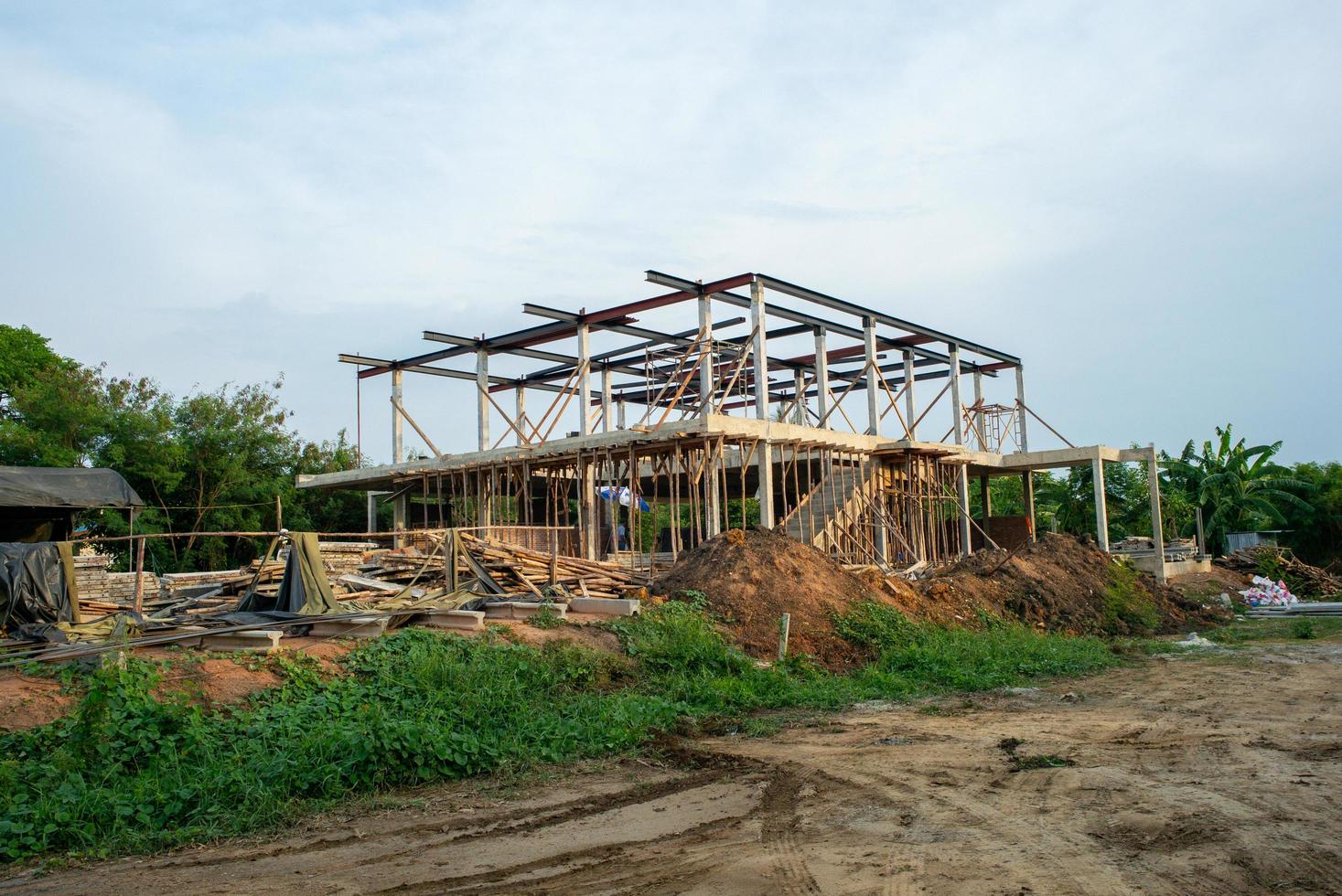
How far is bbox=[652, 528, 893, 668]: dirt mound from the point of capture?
47.9 ft

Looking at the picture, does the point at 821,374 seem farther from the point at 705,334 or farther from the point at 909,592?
the point at 909,592

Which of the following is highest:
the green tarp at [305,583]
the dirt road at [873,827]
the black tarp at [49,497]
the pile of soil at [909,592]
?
the black tarp at [49,497]

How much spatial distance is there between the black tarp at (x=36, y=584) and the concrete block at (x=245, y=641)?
7.01ft

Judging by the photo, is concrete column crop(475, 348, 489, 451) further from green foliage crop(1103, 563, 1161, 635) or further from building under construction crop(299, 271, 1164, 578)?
green foliage crop(1103, 563, 1161, 635)

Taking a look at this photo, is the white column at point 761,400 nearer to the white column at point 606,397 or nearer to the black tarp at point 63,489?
the white column at point 606,397

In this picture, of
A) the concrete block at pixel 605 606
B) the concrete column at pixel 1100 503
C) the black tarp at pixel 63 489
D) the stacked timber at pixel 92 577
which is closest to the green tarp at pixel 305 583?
the concrete block at pixel 605 606

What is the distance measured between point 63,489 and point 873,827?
1837cm

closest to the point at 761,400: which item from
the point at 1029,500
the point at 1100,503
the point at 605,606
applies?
the point at 605,606

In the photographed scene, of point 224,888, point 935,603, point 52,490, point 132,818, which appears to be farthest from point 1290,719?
point 52,490

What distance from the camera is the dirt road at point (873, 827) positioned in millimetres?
5531

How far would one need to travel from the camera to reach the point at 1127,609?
20.2m

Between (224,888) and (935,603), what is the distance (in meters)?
14.1

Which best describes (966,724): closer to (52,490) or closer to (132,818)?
(132,818)

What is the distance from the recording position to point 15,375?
3734 centimetres
